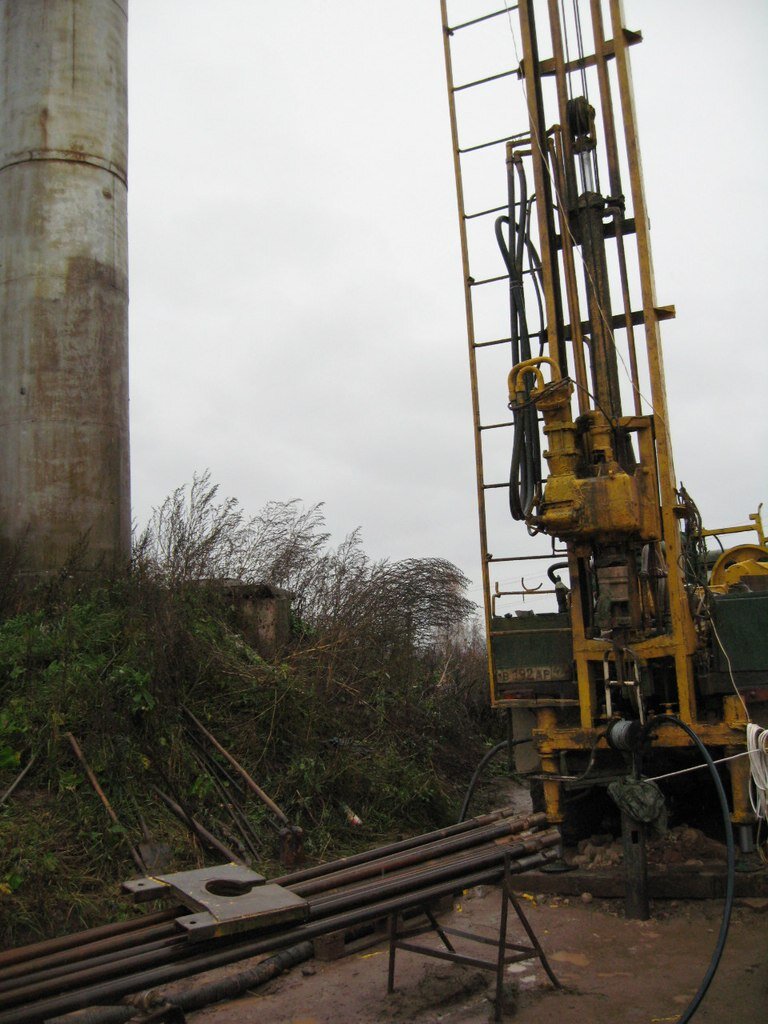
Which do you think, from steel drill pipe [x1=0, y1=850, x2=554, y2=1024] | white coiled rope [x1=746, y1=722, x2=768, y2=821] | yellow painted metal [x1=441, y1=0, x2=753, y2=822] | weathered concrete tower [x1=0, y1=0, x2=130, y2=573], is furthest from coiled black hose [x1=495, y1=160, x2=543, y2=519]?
weathered concrete tower [x1=0, y1=0, x2=130, y2=573]

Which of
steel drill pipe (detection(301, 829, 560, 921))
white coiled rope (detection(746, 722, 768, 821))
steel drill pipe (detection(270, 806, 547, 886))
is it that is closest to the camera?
steel drill pipe (detection(301, 829, 560, 921))

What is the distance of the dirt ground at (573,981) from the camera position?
13.6 ft

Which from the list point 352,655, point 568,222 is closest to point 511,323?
point 568,222

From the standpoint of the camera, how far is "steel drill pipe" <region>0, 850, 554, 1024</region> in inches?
92.3

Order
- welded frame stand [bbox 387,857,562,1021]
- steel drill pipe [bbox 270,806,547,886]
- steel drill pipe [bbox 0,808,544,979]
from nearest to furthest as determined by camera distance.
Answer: steel drill pipe [bbox 0,808,544,979] → steel drill pipe [bbox 270,806,547,886] → welded frame stand [bbox 387,857,562,1021]

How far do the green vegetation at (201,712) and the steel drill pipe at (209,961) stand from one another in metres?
2.84

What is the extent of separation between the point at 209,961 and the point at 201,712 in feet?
16.2

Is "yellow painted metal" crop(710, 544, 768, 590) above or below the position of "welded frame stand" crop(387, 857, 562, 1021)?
above

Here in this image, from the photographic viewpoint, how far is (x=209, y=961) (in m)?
2.67

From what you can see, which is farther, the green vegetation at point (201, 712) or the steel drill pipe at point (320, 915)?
the green vegetation at point (201, 712)

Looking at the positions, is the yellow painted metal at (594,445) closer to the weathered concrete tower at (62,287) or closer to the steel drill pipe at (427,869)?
the steel drill pipe at (427,869)

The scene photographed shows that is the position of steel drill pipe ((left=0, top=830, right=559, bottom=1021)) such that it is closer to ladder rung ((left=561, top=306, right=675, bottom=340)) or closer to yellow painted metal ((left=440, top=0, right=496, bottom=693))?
yellow painted metal ((left=440, top=0, right=496, bottom=693))

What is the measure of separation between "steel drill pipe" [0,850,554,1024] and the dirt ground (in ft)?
3.53

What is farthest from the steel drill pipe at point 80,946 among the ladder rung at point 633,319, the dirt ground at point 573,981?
the ladder rung at point 633,319
